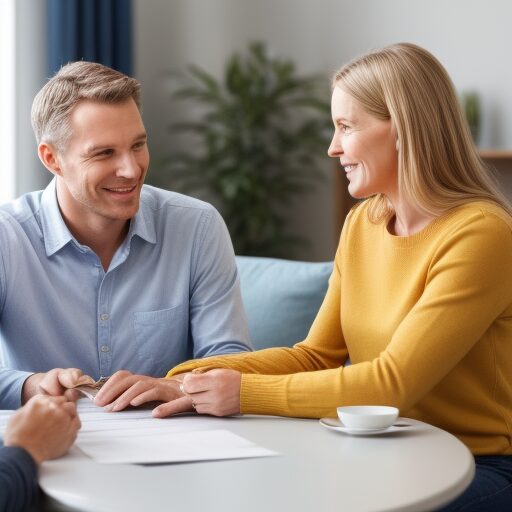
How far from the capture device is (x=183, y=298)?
7.10 feet

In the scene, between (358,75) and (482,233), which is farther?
(358,75)

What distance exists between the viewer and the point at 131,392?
5.33 ft

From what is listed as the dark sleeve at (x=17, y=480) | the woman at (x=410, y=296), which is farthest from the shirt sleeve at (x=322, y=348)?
the dark sleeve at (x=17, y=480)

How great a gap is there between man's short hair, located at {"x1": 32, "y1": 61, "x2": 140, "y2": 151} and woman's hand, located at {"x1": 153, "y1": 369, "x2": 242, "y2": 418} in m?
0.78

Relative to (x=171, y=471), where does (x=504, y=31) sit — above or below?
above

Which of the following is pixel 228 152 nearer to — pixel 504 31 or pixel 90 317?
pixel 504 31

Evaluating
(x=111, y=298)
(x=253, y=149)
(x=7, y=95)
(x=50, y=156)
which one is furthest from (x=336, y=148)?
(x=253, y=149)

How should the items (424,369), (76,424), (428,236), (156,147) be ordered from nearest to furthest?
(76,424)
(424,369)
(428,236)
(156,147)

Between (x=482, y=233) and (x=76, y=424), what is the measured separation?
73 centimetres

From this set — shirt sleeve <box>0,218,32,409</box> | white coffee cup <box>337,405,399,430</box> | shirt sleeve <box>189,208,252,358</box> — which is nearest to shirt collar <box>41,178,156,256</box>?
shirt sleeve <box>189,208,252,358</box>

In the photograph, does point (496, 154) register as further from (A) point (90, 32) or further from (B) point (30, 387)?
(B) point (30, 387)

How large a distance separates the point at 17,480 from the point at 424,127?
0.94 m

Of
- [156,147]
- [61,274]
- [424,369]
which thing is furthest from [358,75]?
[156,147]

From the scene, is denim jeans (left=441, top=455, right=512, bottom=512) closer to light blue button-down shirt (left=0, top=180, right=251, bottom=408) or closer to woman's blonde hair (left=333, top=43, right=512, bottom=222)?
woman's blonde hair (left=333, top=43, right=512, bottom=222)
